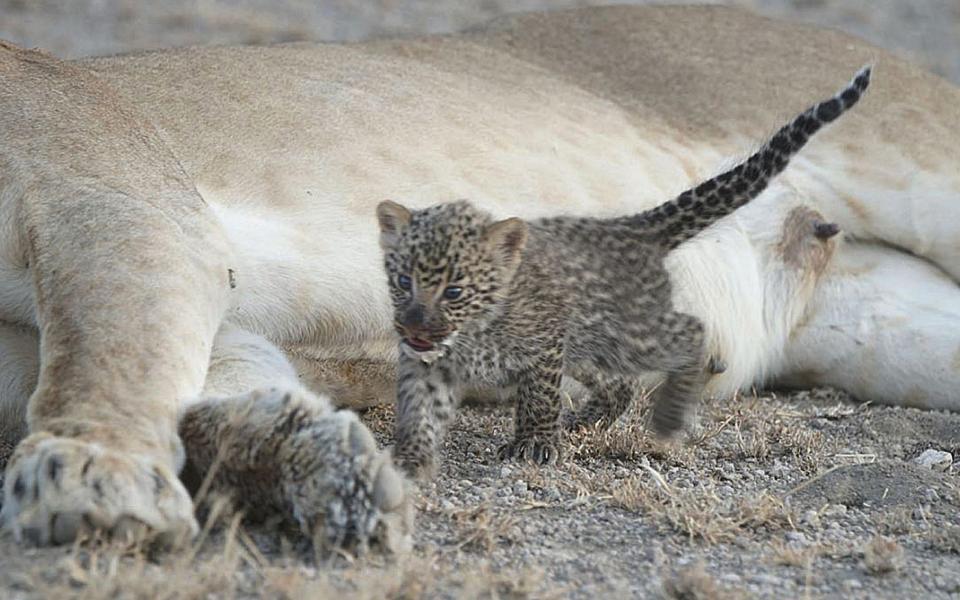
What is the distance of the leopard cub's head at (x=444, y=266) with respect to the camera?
3373mm

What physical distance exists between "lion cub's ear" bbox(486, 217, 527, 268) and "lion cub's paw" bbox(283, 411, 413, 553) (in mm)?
744

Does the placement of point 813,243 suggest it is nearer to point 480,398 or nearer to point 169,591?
point 480,398

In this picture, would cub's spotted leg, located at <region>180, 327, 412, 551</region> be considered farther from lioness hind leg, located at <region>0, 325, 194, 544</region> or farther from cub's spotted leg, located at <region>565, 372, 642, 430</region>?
cub's spotted leg, located at <region>565, 372, 642, 430</region>

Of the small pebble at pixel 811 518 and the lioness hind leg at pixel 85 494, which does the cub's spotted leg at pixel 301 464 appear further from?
the small pebble at pixel 811 518

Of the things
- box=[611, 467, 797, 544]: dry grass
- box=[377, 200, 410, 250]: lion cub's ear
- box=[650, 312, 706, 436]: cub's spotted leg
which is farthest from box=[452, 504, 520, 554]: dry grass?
box=[650, 312, 706, 436]: cub's spotted leg

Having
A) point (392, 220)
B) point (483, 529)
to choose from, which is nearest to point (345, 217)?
point (392, 220)

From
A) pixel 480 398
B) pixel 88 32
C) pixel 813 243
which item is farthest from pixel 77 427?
pixel 88 32

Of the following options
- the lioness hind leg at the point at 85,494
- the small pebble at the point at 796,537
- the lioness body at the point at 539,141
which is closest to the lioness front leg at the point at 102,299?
the lioness hind leg at the point at 85,494

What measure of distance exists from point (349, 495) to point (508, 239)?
91cm

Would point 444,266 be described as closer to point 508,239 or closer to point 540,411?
point 508,239

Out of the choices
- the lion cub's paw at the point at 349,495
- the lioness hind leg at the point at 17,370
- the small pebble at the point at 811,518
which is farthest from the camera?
the lioness hind leg at the point at 17,370

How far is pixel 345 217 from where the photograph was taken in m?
4.22

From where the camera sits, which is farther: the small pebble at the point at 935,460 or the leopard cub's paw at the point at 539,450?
the small pebble at the point at 935,460

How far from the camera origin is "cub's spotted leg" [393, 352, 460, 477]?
3467mm
